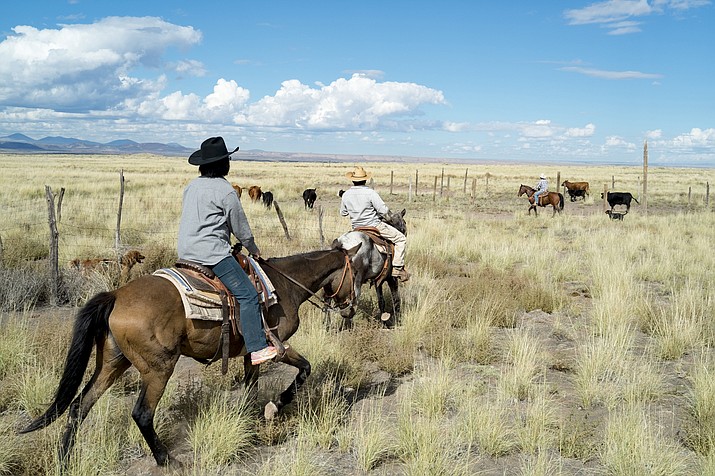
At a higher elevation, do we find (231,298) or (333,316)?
(231,298)

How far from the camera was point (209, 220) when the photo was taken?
459cm

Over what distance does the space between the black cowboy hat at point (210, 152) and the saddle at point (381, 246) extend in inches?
158

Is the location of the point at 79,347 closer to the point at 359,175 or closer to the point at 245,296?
the point at 245,296

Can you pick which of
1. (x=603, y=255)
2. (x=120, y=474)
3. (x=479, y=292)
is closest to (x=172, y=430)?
(x=120, y=474)

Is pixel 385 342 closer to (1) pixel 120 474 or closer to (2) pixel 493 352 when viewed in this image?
(2) pixel 493 352

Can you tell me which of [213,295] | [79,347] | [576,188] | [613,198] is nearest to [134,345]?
[79,347]

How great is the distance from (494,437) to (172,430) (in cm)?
272

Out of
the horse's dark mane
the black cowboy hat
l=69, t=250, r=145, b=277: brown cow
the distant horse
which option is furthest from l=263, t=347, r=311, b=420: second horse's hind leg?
l=69, t=250, r=145, b=277: brown cow

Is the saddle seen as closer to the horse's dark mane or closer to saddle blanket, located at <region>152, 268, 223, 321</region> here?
the horse's dark mane

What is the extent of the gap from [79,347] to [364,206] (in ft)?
16.6

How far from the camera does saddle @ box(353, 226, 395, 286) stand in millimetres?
8531

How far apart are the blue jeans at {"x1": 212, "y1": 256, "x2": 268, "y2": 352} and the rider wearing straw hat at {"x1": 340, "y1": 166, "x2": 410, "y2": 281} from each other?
3964mm

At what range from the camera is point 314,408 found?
18.1ft

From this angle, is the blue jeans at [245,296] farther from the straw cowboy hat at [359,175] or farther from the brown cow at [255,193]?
the brown cow at [255,193]
